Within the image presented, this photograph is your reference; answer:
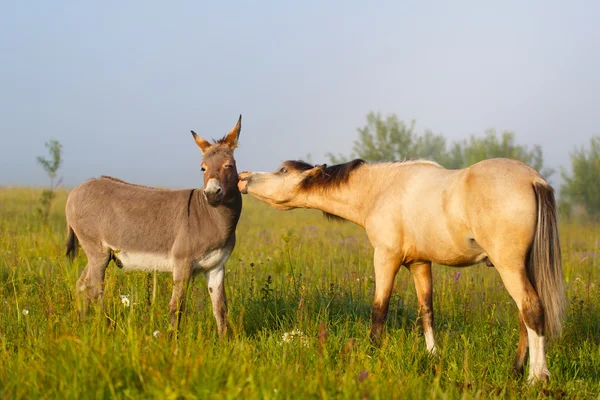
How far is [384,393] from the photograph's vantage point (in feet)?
11.5

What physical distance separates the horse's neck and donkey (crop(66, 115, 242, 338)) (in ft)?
3.26

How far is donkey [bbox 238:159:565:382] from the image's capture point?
15.9 ft

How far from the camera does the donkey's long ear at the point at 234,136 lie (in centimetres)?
595

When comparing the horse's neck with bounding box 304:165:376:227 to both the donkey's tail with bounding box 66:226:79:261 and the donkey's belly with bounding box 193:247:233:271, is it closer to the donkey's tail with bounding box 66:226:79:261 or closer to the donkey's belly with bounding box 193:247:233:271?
the donkey's belly with bounding box 193:247:233:271

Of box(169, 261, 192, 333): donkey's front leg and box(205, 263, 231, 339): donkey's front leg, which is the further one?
box(205, 263, 231, 339): donkey's front leg

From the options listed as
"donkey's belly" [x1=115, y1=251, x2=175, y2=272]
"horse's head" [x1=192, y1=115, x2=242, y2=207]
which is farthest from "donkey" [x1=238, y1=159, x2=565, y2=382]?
"donkey's belly" [x1=115, y1=251, x2=175, y2=272]

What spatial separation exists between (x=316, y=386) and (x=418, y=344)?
7.71ft

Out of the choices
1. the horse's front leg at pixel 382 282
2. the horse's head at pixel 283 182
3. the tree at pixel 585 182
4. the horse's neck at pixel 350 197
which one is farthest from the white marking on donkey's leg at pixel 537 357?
the tree at pixel 585 182

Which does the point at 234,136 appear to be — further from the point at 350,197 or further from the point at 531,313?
the point at 531,313

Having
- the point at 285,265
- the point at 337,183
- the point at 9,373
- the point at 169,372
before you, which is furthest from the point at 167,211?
the point at 285,265

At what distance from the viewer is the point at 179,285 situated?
18.4 ft

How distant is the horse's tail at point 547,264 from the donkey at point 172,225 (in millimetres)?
2993

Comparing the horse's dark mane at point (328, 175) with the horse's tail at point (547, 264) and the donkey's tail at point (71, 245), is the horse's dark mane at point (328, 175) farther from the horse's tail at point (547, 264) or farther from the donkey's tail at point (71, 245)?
the donkey's tail at point (71, 245)

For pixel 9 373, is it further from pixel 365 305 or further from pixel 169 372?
pixel 365 305
